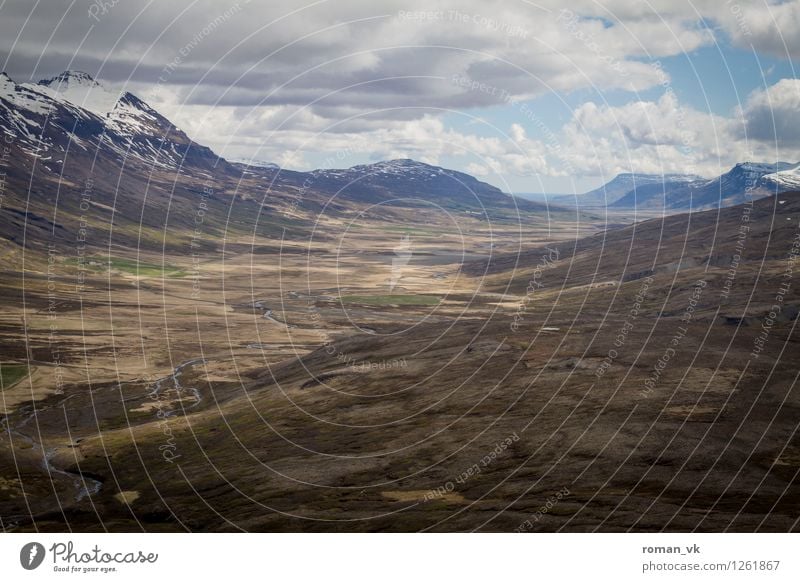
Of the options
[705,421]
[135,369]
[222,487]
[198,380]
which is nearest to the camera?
[222,487]

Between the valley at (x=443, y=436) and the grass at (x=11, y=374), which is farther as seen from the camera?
the grass at (x=11, y=374)

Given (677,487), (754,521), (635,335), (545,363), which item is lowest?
(754,521)

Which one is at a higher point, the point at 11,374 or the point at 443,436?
the point at 11,374

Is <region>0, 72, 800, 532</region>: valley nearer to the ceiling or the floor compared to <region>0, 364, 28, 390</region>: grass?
nearer to the floor

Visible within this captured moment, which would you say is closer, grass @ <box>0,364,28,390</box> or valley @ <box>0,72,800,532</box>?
valley @ <box>0,72,800,532</box>

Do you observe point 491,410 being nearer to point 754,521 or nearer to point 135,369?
point 754,521

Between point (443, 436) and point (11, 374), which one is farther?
point (11, 374)

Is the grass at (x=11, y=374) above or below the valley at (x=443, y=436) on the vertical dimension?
above

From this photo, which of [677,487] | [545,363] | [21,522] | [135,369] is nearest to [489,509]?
[677,487]
